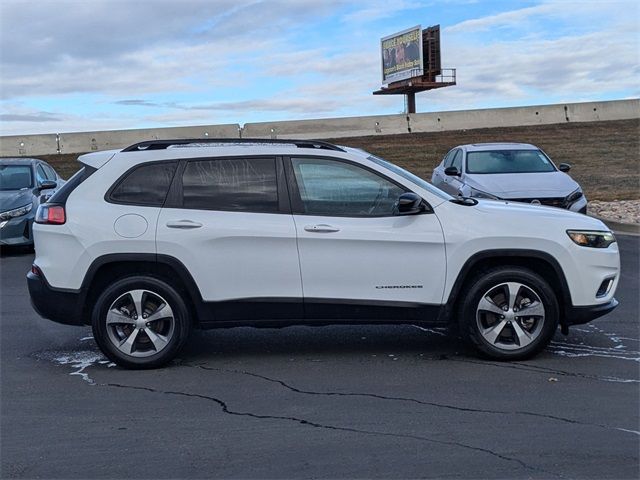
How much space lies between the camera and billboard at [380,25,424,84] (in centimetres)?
5769

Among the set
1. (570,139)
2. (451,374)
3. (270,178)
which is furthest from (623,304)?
(570,139)

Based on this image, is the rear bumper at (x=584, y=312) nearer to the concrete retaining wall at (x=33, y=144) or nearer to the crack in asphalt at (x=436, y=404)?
the crack in asphalt at (x=436, y=404)

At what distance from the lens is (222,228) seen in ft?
21.9

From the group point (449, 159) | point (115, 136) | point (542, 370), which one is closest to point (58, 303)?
point (542, 370)

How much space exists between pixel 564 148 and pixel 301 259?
1084 inches

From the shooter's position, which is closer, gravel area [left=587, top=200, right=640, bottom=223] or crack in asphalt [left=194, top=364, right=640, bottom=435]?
crack in asphalt [left=194, top=364, right=640, bottom=435]

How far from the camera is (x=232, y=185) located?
6871 mm

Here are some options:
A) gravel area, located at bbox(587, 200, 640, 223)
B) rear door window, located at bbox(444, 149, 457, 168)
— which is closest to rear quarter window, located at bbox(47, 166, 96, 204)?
rear door window, located at bbox(444, 149, 457, 168)

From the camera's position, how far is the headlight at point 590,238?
6.81 m

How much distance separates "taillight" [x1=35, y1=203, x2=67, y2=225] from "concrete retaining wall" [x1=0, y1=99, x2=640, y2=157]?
27804 mm

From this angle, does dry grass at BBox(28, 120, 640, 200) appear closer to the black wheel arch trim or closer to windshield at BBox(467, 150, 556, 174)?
windshield at BBox(467, 150, 556, 174)

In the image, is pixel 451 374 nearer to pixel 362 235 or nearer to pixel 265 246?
pixel 362 235

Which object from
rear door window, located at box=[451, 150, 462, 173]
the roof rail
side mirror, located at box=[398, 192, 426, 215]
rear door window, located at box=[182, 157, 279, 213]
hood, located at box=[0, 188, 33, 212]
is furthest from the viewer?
rear door window, located at box=[451, 150, 462, 173]

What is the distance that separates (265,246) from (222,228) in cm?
37
